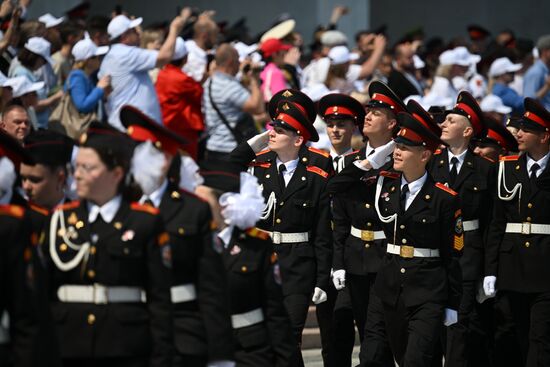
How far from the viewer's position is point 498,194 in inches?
420

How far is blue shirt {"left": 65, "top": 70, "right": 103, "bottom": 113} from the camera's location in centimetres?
1286

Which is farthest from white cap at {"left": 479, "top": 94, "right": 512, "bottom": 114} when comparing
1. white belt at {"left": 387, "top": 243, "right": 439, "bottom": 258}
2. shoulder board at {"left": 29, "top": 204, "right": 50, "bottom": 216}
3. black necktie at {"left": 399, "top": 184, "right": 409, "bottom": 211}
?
shoulder board at {"left": 29, "top": 204, "right": 50, "bottom": 216}

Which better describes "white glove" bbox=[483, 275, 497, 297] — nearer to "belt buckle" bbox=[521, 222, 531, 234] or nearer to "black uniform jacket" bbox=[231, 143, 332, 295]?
"belt buckle" bbox=[521, 222, 531, 234]

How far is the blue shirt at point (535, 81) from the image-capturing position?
18641 mm

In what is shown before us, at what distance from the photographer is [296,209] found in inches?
398

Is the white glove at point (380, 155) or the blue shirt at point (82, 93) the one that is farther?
the blue shirt at point (82, 93)

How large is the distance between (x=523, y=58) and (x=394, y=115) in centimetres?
1018

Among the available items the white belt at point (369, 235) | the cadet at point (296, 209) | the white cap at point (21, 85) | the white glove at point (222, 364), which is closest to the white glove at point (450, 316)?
the white belt at point (369, 235)

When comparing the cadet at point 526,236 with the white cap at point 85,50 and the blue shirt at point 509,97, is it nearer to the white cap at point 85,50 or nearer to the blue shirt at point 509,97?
the white cap at point 85,50

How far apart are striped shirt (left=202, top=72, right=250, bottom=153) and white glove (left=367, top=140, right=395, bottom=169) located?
449 cm

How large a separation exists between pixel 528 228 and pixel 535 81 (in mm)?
8566

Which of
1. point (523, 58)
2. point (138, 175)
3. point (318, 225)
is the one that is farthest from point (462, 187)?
point (523, 58)

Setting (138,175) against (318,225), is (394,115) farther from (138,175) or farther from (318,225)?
(138,175)

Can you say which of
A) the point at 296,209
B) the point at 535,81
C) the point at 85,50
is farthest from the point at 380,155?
the point at 535,81
